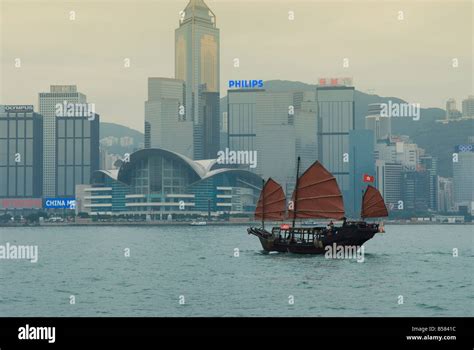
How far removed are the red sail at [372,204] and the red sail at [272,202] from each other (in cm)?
856

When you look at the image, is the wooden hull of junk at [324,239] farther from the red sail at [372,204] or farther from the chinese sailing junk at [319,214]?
the red sail at [372,204]

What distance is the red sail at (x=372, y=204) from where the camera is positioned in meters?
84.1

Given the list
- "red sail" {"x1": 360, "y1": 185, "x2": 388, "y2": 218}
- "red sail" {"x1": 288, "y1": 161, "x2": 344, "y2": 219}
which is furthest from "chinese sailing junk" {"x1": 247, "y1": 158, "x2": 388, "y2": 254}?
"red sail" {"x1": 360, "y1": 185, "x2": 388, "y2": 218}

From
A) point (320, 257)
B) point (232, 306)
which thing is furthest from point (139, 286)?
point (320, 257)

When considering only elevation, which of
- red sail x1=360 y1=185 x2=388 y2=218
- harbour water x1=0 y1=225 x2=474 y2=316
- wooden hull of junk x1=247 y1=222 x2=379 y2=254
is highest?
red sail x1=360 y1=185 x2=388 y2=218

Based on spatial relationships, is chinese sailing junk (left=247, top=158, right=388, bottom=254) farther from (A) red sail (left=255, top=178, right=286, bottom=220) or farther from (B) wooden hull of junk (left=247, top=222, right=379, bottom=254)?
(A) red sail (left=255, top=178, right=286, bottom=220)

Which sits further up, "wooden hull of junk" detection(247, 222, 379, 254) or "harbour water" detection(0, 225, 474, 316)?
"wooden hull of junk" detection(247, 222, 379, 254)

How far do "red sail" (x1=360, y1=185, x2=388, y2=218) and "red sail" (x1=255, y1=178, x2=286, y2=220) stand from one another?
856 cm

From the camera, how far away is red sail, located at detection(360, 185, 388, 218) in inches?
3312

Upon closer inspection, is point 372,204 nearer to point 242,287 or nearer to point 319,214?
point 319,214

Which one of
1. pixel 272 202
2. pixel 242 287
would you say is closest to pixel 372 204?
pixel 272 202
